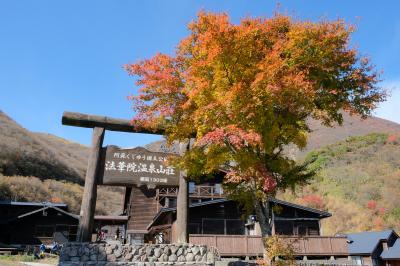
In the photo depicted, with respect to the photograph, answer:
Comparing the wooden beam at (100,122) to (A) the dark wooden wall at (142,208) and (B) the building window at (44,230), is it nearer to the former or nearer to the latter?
(A) the dark wooden wall at (142,208)

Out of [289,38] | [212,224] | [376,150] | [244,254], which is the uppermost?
[376,150]

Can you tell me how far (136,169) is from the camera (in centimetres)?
1433

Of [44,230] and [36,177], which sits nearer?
[44,230]

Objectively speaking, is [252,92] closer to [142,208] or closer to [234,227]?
[234,227]

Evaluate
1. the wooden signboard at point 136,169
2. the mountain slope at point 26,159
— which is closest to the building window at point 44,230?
the wooden signboard at point 136,169

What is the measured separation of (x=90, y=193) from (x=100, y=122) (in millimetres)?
2905

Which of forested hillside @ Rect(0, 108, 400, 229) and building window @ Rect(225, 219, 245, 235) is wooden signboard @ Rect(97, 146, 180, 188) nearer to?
building window @ Rect(225, 219, 245, 235)

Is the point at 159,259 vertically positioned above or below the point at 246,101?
below

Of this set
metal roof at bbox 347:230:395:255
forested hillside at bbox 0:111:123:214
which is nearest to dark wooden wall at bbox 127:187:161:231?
metal roof at bbox 347:230:395:255

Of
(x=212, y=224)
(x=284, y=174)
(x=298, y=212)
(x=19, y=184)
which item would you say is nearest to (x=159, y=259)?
(x=284, y=174)

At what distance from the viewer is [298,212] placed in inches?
1204

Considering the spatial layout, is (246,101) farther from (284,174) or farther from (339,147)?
(339,147)

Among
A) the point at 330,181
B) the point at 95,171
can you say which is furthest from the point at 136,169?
the point at 330,181

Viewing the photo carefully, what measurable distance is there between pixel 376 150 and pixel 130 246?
2768 inches
